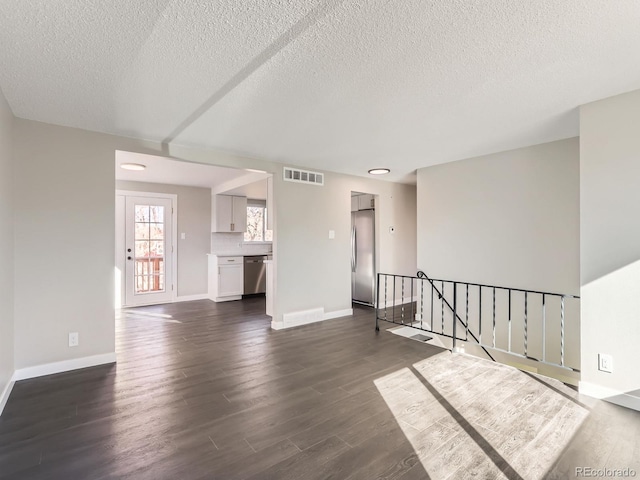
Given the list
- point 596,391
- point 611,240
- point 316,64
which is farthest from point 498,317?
point 316,64

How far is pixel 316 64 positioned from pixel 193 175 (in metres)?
4.23

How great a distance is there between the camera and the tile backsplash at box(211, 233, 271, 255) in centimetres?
711

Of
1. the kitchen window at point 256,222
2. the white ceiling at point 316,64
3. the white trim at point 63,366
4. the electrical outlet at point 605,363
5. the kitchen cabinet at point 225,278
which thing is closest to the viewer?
the white ceiling at point 316,64

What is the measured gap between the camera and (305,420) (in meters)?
2.29

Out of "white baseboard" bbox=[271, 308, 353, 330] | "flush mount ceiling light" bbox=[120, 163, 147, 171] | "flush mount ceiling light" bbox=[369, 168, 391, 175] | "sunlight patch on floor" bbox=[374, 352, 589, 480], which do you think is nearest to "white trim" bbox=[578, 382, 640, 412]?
"sunlight patch on floor" bbox=[374, 352, 589, 480]

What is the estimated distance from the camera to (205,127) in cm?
326

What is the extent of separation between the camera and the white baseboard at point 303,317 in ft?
15.3

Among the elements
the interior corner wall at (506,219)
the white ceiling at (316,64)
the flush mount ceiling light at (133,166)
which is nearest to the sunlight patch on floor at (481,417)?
the interior corner wall at (506,219)

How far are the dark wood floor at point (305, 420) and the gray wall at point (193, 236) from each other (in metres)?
3.26

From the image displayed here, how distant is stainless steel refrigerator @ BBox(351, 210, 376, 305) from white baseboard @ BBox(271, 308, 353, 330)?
1.09 meters

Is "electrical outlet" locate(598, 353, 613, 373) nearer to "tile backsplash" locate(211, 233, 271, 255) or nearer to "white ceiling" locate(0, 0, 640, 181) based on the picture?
"white ceiling" locate(0, 0, 640, 181)

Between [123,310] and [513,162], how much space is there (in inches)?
263

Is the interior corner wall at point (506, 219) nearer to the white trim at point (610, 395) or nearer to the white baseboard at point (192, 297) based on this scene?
the white trim at point (610, 395)

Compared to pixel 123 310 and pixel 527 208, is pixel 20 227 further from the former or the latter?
pixel 527 208
